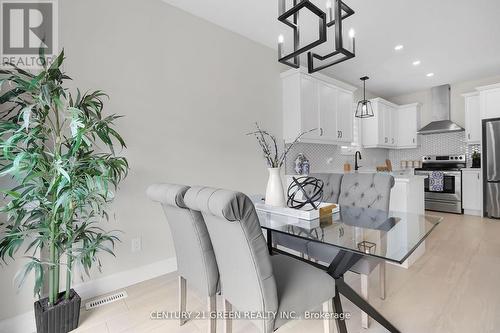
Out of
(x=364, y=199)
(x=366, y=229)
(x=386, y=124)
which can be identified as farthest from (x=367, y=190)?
(x=386, y=124)

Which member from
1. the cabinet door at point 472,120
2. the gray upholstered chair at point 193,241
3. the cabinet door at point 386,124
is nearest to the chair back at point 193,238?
the gray upholstered chair at point 193,241

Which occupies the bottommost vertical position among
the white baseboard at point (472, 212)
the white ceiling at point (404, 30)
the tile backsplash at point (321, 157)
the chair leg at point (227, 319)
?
the white baseboard at point (472, 212)

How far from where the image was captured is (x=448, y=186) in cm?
500

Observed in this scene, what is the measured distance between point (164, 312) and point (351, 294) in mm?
1345

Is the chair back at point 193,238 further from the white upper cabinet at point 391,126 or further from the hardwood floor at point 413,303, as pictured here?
the white upper cabinet at point 391,126

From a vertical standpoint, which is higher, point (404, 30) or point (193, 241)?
point (404, 30)

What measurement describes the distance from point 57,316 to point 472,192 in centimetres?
637

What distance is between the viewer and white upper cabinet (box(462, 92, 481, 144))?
15.7ft

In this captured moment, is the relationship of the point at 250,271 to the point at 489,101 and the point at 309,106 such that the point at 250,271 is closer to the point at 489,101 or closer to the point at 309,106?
Result: the point at 309,106

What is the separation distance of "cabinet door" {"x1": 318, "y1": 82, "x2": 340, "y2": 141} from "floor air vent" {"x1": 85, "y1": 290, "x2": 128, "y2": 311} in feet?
10.1

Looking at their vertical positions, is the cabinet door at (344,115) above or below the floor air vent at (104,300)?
above

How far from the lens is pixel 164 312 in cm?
185

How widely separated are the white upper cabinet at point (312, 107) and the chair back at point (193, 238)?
2430mm

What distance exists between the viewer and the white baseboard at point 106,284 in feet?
5.58
